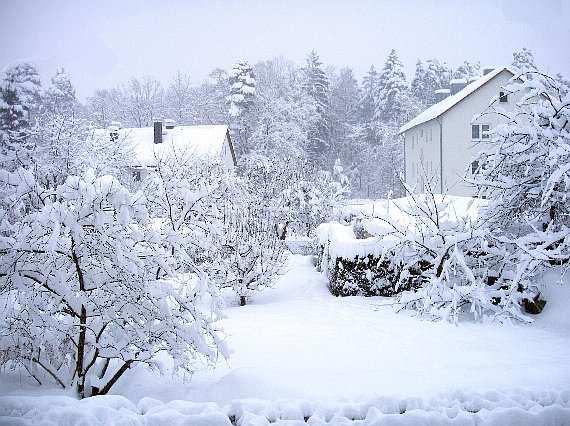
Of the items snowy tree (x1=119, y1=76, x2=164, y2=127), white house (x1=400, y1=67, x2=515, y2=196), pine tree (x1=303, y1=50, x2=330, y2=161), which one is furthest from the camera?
snowy tree (x1=119, y1=76, x2=164, y2=127)

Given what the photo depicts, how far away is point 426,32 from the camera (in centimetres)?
948

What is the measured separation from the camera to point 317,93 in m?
41.3

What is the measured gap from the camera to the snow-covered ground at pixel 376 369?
4.07 metres

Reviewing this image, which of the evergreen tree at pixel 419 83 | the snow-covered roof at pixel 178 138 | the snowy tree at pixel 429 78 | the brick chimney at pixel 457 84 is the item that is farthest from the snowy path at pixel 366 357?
the evergreen tree at pixel 419 83

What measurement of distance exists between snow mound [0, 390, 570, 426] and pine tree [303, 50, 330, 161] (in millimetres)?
36200

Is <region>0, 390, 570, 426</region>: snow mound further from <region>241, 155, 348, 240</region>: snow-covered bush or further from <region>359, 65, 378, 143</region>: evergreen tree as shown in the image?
<region>359, 65, 378, 143</region>: evergreen tree

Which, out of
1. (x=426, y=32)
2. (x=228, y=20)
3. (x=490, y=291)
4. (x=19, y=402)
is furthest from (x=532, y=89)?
(x=19, y=402)

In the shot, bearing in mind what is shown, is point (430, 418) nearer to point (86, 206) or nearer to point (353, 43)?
point (86, 206)

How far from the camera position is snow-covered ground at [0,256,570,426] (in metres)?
4.07

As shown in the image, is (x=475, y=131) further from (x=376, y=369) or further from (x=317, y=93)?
(x=376, y=369)

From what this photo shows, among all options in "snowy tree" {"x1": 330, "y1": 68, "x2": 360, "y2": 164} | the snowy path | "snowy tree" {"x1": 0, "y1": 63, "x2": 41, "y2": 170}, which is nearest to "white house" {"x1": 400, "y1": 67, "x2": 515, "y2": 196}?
"snowy tree" {"x1": 330, "y1": 68, "x2": 360, "y2": 164}

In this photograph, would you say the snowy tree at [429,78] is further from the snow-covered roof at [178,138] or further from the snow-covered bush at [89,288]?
the snow-covered bush at [89,288]

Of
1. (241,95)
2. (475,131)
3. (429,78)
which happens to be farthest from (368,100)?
(475,131)

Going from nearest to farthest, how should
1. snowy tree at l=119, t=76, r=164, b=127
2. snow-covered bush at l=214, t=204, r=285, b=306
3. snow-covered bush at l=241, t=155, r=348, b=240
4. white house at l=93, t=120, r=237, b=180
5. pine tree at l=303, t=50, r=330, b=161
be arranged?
snow-covered bush at l=214, t=204, r=285, b=306 → snow-covered bush at l=241, t=155, r=348, b=240 → white house at l=93, t=120, r=237, b=180 → pine tree at l=303, t=50, r=330, b=161 → snowy tree at l=119, t=76, r=164, b=127
